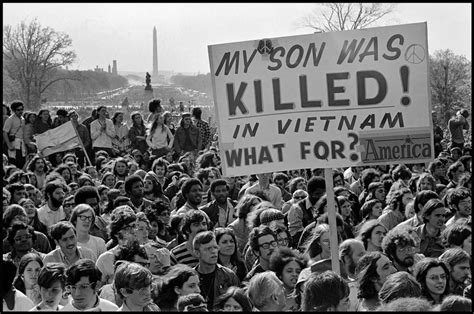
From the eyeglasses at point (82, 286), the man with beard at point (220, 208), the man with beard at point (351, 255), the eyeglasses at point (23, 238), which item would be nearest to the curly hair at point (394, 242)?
the man with beard at point (351, 255)

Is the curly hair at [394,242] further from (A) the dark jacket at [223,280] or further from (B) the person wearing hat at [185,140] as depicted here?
(B) the person wearing hat at [185,140]

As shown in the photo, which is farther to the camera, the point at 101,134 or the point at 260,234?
the point at 101,134

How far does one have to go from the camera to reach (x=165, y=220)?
906cm

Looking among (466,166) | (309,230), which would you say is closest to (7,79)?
(466,166)

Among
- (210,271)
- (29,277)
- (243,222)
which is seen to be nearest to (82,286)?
(29,277)

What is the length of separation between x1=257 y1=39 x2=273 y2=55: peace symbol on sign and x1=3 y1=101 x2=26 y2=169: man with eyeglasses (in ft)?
33.9

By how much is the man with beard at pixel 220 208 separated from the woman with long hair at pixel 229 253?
2052 mm

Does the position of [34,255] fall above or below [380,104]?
below

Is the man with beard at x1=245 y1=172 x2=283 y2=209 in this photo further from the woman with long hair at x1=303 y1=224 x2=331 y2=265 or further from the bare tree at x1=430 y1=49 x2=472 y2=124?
the bare tree at x1=430 y1=49 x2=472 y2=124

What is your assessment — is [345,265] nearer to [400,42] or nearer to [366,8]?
[400,42]

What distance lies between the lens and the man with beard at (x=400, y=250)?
6.91m

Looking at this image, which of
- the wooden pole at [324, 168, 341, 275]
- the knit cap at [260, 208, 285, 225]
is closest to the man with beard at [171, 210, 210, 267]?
the knit cap at [260, 208, 285, 225]

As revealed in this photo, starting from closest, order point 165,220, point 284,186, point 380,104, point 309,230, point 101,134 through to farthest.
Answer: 1. point 380,104
2. point 309,230
3. point 165,220
4. point 284,186
5. point 101,134

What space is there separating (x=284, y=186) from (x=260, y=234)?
18.3ft
